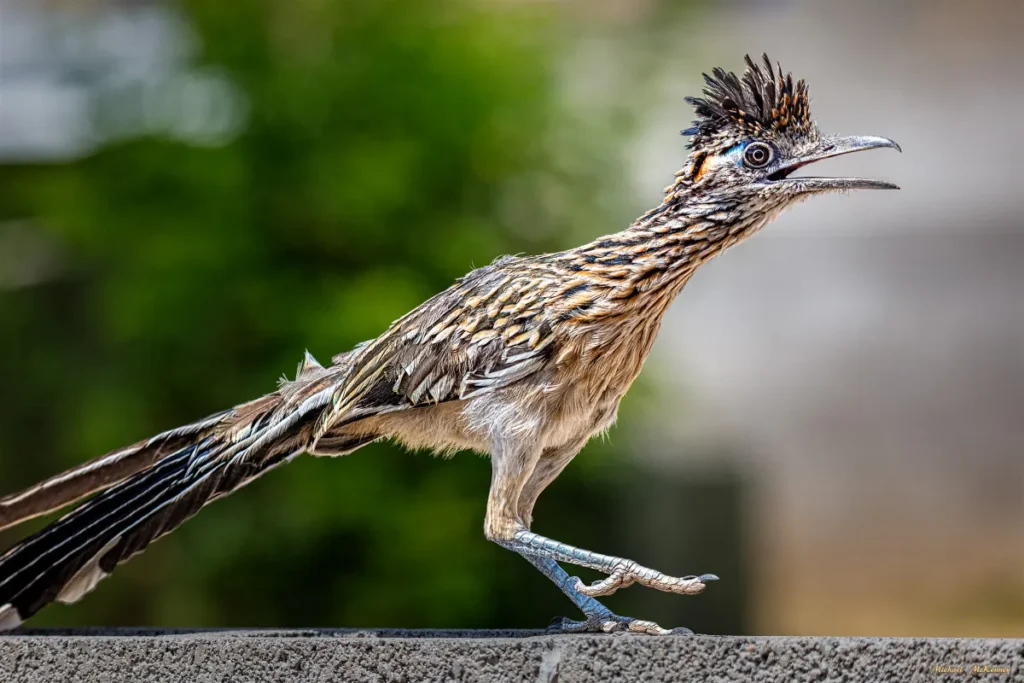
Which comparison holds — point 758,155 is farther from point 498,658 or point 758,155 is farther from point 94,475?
point 94,475

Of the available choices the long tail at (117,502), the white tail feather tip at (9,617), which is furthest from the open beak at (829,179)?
the white tail feather tip at (9,617)

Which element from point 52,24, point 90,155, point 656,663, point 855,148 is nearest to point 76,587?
point 656,663

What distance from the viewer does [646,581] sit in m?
2.87

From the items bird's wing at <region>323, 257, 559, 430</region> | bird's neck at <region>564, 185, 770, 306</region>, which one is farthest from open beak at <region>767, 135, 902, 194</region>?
bird's wing at <region>323, 257, 559, 430</region>

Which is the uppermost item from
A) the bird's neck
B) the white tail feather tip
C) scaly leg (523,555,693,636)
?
the bird's neck

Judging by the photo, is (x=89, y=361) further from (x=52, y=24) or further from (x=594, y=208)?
(x=594, y=208)

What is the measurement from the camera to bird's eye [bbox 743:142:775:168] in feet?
10.6

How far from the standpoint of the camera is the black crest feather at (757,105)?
Result: 10.6 ft

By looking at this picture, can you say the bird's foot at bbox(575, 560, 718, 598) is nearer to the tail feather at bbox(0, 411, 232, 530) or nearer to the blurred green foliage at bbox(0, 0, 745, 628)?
the tail feather at bbox(0, 411, 232, 530)

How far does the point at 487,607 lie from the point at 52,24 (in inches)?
192

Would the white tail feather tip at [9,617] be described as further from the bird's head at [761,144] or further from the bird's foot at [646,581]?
the bird's head at [761,144]

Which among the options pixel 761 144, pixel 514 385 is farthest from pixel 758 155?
pixel 514 385

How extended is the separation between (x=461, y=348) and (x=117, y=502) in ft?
3.76

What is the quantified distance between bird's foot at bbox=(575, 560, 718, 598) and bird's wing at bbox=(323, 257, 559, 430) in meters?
0.61
